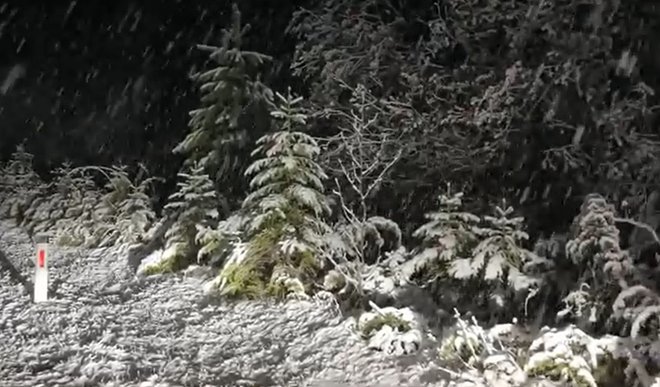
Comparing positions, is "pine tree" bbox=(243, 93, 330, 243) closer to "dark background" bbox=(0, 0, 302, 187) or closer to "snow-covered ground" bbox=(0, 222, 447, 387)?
"snow-covered ground" bbox=(0, 222, 447, 387)

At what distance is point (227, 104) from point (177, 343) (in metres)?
5.80

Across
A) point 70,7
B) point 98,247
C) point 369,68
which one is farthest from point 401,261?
point 70,7

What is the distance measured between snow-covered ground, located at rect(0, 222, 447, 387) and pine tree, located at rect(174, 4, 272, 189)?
9.13 ft

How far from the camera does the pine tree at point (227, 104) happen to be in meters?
12.8

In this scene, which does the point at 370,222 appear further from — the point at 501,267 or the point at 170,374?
the point at 170,374

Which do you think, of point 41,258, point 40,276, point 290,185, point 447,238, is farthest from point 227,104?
point 447,238

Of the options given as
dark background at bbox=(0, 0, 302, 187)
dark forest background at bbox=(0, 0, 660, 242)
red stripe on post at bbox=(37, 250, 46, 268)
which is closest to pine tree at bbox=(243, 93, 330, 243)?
dark forest background at bbox=(0, 0, 660, 242)

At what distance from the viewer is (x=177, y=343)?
26.5ft

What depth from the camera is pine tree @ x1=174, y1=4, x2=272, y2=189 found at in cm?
1282

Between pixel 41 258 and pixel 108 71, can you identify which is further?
pixel 108 71

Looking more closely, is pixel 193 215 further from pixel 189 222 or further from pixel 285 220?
pixel 285 220

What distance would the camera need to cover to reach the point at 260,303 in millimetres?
9328

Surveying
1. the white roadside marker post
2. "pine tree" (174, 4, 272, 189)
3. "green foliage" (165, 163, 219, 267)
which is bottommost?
the white roadside marker post

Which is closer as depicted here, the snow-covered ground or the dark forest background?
the snow-covered ground
